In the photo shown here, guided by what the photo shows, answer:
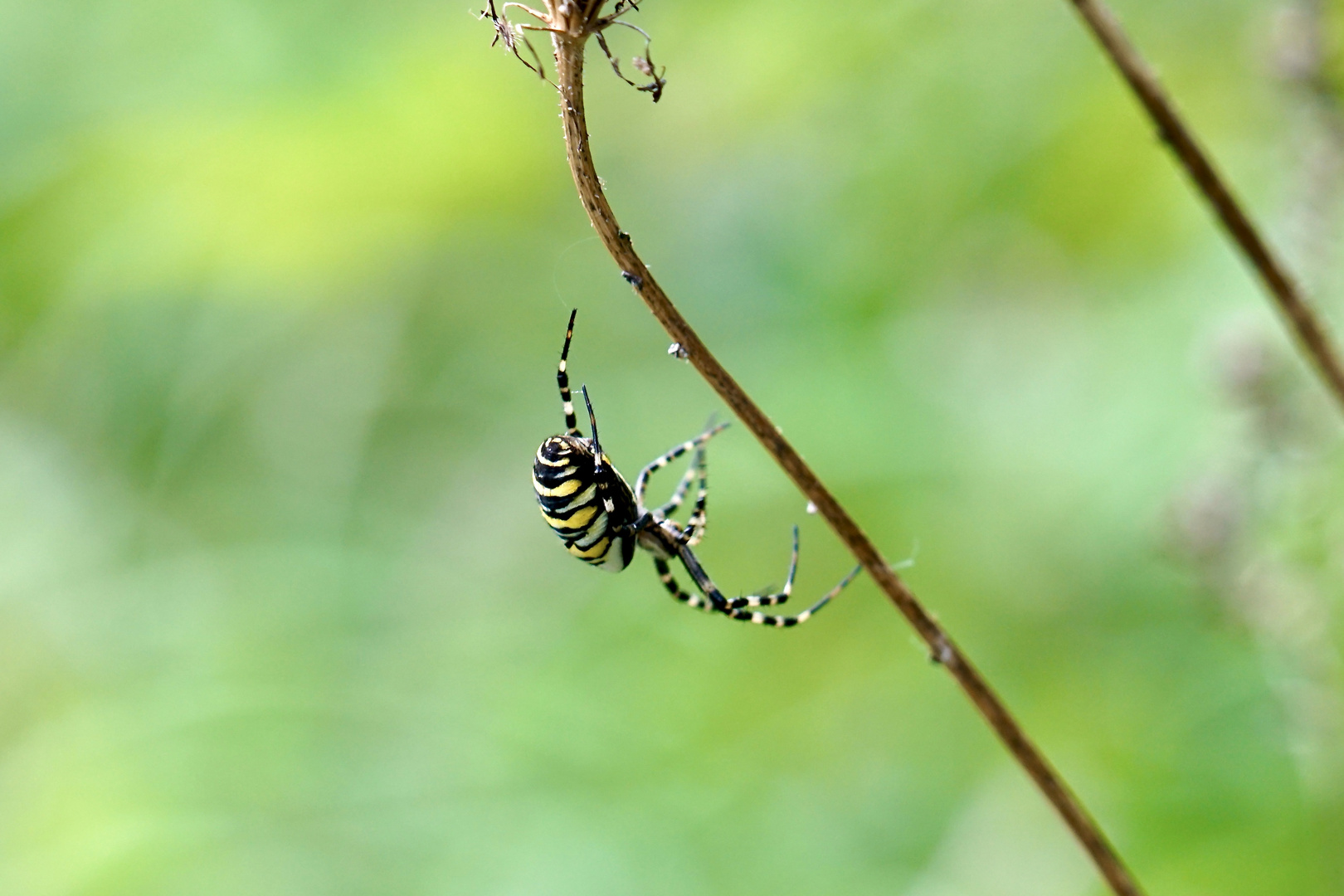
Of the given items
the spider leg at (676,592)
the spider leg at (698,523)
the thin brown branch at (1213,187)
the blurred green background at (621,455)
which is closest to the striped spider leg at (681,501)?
the spider leg at (698,523)

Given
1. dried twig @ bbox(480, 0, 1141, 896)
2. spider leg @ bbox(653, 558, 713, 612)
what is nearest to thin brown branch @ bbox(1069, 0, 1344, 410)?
dried twig @ bbox(480, 0, 1141, 896)

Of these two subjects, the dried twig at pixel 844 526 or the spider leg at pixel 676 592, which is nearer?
the dried twig at pixel 844 526

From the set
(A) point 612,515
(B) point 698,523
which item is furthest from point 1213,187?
(B) point 698,523

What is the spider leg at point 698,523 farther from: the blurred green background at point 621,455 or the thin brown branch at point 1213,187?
the thin brown branch at point 1213,187

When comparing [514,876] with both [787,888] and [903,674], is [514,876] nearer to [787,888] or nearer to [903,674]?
[787,888]

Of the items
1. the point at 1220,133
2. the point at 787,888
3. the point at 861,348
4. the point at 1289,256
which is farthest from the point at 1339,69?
the point at 787,888

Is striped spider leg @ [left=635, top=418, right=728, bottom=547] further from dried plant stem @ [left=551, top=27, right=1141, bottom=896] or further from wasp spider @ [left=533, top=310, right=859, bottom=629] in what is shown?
dried plant stem @ [left=551, top=27, right=1141, bottom=896]

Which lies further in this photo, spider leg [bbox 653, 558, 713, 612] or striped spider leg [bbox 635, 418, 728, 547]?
spider leg [bbox 653, 558, 713, 612]
